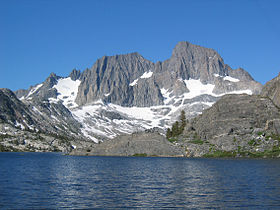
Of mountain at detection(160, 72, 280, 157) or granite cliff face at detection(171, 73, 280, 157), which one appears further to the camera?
mountain at detection(160, 72, 280, 157)

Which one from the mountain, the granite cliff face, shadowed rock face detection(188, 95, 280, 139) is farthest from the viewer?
shadowed rock face detection(188, 95, 280, 139)

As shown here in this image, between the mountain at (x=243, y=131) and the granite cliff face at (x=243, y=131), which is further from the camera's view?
the mountain at (x=243, y=131)

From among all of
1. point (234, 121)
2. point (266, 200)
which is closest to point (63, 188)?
point (266, 200)

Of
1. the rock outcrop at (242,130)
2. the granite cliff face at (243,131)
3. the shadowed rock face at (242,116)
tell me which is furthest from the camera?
the shadowed rock face at (242,116)

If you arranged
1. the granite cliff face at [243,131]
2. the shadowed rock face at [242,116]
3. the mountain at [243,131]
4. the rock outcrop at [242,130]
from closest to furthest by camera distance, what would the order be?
the granite cliff face at [243,131], the mountain at [243,131], the rock outcrop at [242,130], the shadowed rock face at [242,116]


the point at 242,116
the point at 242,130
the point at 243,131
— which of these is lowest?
the point at 243,131

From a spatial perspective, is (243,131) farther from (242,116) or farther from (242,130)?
(242,116)

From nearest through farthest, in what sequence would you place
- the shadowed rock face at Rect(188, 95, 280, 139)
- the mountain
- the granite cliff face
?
the granite cliff face
the mountain
the shadowed rock face at Rect(188, 95, 280, 139)

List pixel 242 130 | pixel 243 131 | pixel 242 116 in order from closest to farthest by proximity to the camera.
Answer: pixel 243 131, pixel 242 130, pixel 242 116

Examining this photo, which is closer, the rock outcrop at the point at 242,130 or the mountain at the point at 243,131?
the mountain at the point at 243,131

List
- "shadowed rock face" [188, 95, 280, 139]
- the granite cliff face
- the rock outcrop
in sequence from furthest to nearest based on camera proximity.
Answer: "shadowed rock face" [188, 95, 280, 139], the rock outcrop, the granite cliff face

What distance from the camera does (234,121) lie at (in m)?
188

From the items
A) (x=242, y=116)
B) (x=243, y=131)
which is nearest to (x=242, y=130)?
(x=243, y=131)

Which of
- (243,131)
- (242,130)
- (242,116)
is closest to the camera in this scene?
(243,131)
